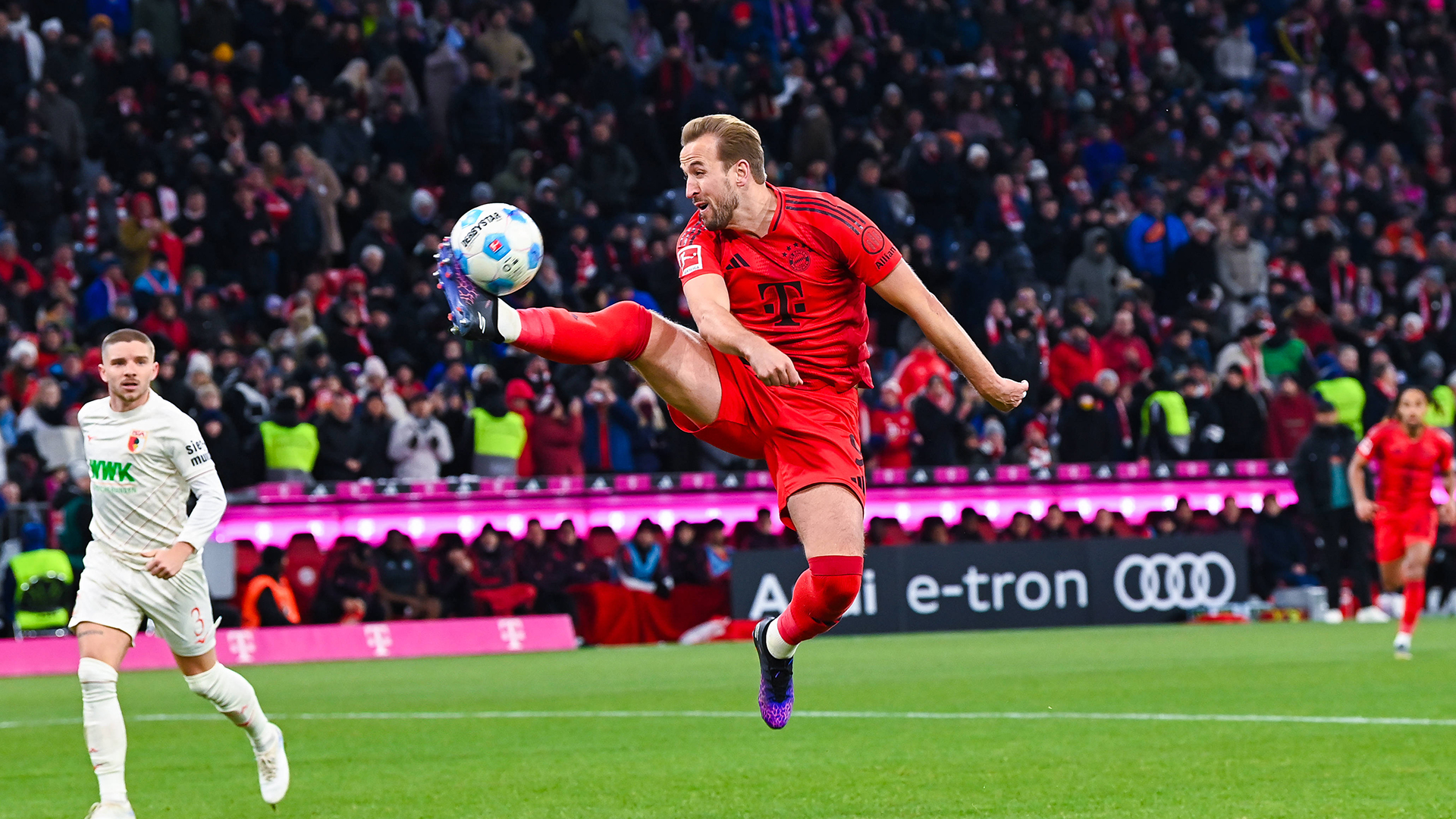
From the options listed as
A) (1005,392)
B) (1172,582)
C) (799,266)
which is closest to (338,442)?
(1172,582)

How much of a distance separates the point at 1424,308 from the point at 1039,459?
7.53 metres

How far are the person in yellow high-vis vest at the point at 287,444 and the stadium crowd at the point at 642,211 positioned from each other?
1.2 inches

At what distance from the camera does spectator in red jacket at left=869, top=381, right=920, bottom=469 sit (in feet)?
69.1

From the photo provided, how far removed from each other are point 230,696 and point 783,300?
309 cm

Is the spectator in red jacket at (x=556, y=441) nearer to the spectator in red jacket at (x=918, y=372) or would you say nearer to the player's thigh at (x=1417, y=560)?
the spectator in red jacket at (x=918, y=372)

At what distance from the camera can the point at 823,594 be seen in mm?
7551

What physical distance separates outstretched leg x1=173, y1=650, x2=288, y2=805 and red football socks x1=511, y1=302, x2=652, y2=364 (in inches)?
91.2

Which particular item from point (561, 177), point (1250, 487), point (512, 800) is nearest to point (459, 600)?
point (561, 177)

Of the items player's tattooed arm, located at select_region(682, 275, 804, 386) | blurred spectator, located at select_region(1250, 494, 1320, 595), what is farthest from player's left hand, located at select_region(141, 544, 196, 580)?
blurred spectator, located at select_region(1250, 494, 1320, 595)

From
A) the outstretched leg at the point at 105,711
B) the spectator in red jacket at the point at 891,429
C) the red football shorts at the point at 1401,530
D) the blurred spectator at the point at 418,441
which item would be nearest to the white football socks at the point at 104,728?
the outstretched leg at the point at 105,711

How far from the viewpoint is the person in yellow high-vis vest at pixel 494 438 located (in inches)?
766

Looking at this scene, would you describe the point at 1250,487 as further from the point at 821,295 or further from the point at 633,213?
the point at 821,295

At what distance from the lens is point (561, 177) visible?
23.9 m

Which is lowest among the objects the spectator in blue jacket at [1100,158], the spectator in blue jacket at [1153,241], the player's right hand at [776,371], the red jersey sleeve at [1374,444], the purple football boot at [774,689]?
the purple football boot at [774,689]
